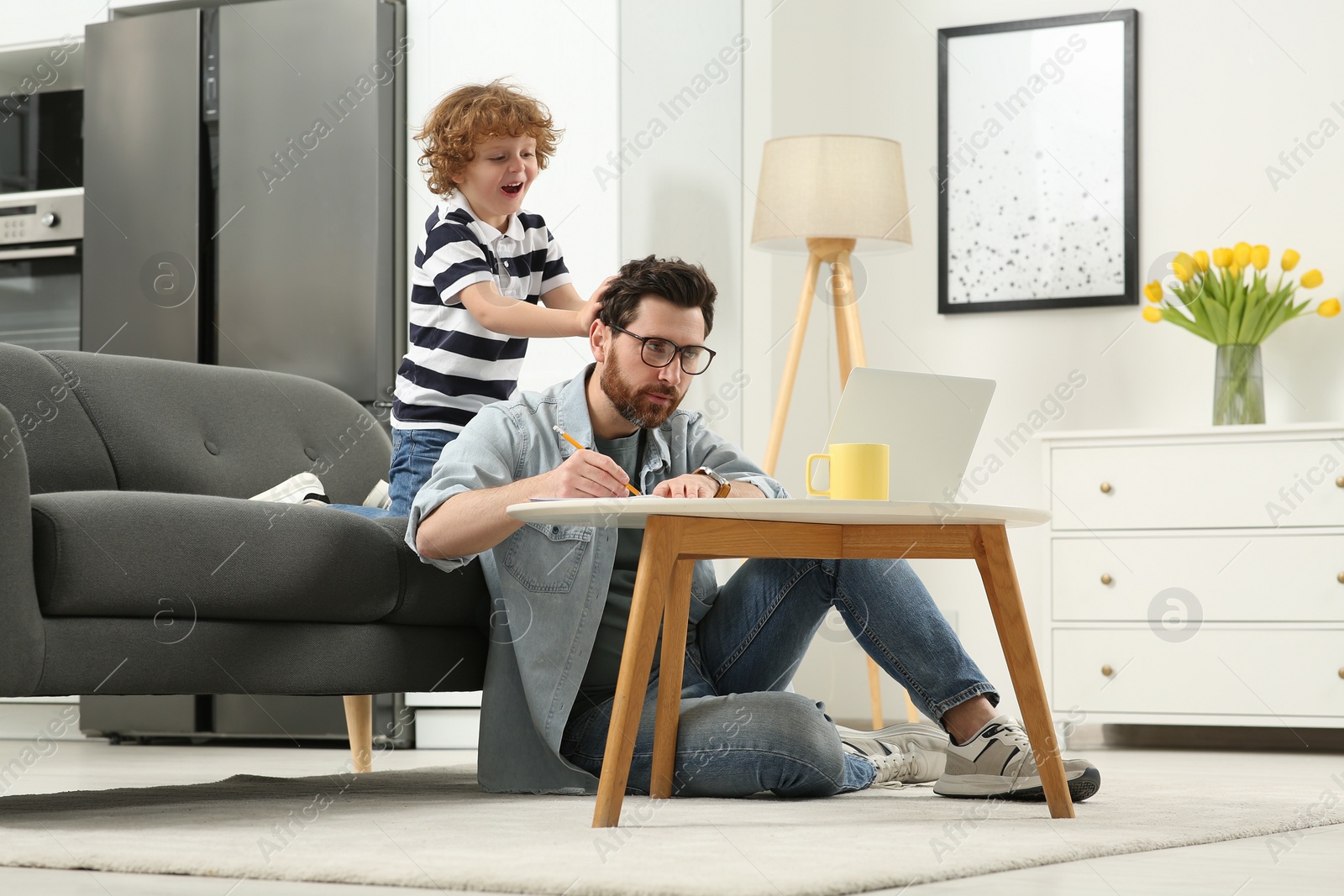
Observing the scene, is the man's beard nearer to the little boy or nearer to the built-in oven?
the little boy

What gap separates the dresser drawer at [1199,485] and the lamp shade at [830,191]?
0.76 m

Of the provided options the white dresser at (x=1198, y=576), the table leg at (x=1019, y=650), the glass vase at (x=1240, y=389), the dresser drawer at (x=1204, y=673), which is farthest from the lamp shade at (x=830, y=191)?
the table leg at (x=1019, y=650)

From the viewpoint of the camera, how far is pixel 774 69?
4465 mm

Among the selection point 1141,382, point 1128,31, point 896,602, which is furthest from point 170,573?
point 1128,31

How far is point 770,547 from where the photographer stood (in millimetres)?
1842

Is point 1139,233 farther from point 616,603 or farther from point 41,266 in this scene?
point 41,266

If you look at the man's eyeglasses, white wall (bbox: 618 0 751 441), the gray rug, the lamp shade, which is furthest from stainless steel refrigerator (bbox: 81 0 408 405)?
the man's eyeglasses

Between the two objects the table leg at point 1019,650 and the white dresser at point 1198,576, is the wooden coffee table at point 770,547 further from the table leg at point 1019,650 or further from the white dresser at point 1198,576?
the white dresser at point 1198,576

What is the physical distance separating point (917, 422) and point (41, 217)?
10.8ft

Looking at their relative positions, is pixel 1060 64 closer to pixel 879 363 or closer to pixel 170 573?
pixel 879 363

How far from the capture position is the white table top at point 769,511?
167 centimetres

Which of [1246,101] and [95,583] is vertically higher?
[1246,101]

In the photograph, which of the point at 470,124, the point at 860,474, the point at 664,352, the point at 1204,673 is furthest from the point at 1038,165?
the point at 860,474

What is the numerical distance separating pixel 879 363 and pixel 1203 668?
1.32 metres
